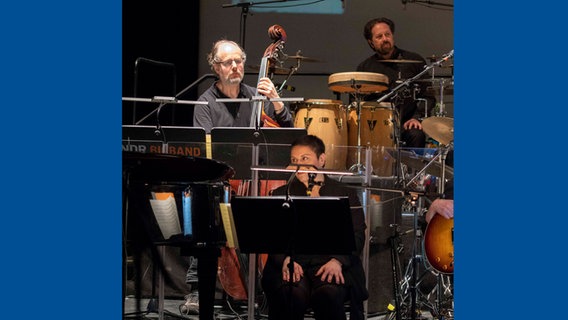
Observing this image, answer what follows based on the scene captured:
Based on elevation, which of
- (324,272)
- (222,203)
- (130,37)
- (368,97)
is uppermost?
(130,37)

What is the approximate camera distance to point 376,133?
3.20 metres

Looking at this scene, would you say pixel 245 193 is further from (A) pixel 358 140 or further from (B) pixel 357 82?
(B) pixel 357 82

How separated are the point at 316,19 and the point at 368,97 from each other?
13.2 inches

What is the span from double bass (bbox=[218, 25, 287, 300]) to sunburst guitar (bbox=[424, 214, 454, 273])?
588 mm

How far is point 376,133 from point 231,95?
57cm

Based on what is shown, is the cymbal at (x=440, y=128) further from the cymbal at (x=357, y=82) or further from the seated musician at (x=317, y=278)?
the seated musician at (x=317, y=278)

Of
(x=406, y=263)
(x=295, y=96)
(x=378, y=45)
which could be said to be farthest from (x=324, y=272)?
(x=378, y=45)

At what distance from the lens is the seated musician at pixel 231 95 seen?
3000 mm

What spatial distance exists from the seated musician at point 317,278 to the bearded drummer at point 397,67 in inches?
12.4

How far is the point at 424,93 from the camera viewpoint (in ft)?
9.62

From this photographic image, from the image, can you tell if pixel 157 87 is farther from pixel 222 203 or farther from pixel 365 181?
pixel 365 181

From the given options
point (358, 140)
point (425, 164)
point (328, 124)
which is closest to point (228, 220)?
point (328, 124)

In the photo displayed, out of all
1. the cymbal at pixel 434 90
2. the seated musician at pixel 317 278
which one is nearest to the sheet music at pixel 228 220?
the seated musician at pixel 317 278

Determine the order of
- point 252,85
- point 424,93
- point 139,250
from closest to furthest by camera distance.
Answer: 1. point 424,93
2. point 252,85
3. point 139,250
